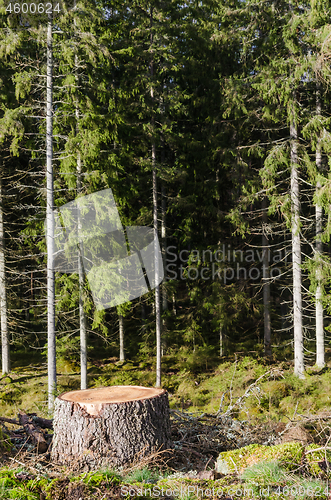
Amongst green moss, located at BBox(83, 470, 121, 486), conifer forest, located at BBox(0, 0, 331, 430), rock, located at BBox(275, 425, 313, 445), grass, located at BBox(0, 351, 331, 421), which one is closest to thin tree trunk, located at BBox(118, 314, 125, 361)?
conifer forest, located at BBox(0, 0, 331, 430)

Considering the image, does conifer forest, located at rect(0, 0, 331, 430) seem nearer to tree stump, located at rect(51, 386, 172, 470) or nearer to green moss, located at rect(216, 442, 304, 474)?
tree stump, located at rect(51, 386, 172, 470)

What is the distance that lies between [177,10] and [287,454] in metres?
14.0

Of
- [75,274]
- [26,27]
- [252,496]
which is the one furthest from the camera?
[75,274]

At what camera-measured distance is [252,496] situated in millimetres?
3006

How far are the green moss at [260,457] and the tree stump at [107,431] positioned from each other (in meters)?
0.72

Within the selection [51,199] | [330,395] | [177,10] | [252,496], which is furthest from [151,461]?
[177,10]

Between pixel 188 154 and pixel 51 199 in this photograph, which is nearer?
pixel 51 199

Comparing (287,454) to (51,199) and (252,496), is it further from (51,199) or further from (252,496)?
(51,199)

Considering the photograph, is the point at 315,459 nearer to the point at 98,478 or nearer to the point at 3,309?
the point at 98,478

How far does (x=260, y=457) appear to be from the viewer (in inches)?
142

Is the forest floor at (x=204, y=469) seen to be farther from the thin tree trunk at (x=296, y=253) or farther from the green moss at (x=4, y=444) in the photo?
the thin tree trunk at (x=296, y=253)

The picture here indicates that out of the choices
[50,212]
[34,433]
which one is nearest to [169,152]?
[50,212]

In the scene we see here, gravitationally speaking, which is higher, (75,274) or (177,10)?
(177,10)

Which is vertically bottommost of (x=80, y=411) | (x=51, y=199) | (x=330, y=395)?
(x=330, y=395)
